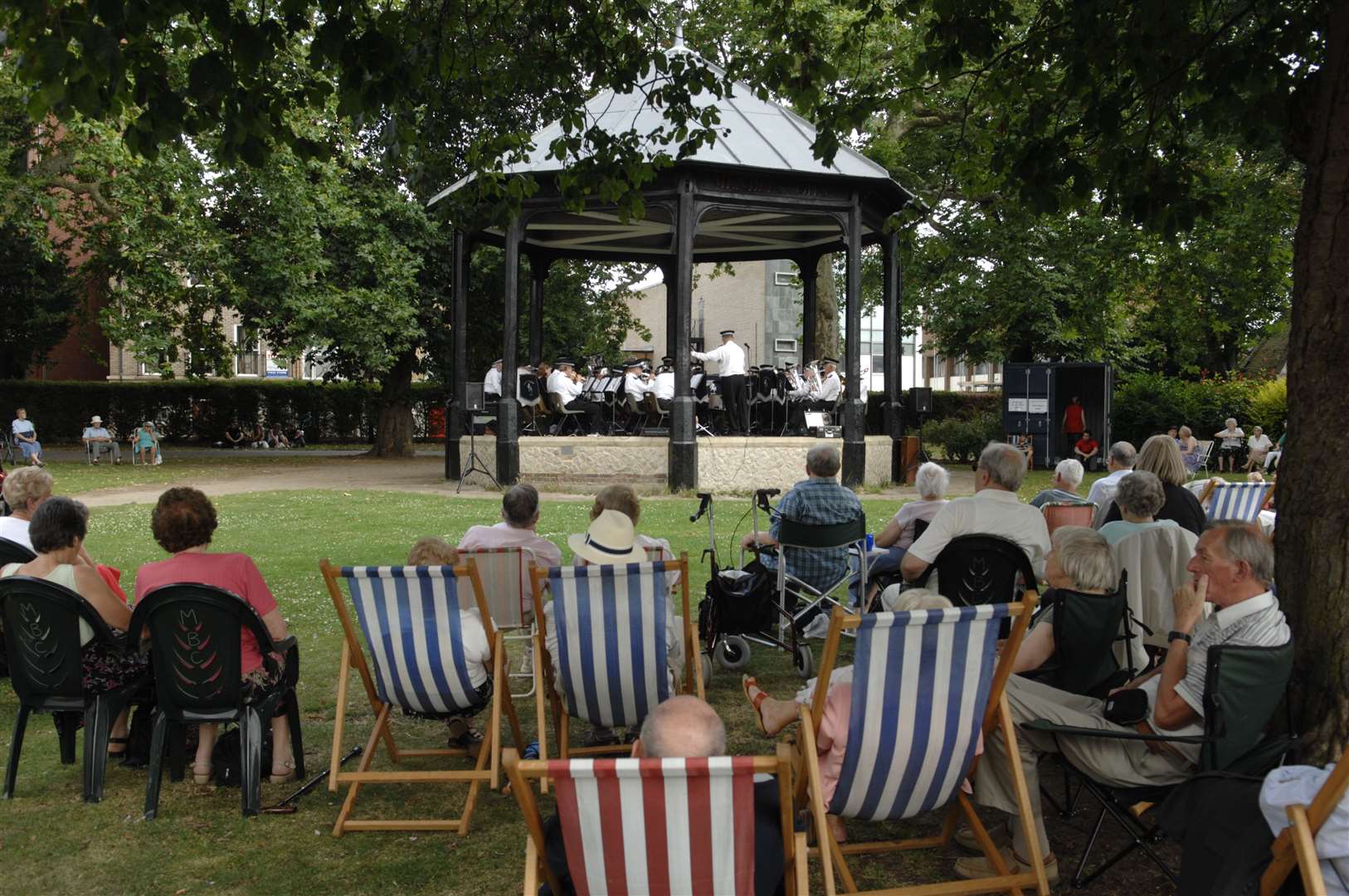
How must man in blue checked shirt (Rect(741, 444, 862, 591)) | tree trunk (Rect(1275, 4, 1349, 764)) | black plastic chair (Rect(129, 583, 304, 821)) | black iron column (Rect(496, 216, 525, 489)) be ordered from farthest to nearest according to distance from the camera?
black iron column (Rect(496, 216, 525, 489)) < man in blue checked shirt (Rect(741, 444, 862, 591)) < black plastic chair (Rect(129, 583, 304, 821)) < tree trunk (Rect(1275, 4, 1349, 764))

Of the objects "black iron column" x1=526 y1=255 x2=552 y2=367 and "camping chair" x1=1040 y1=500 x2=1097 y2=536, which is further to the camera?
"black iron column" x1=526 y1=255 x2=552 y2=367

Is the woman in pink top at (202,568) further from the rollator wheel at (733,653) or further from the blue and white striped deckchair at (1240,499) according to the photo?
the blue and white striped deckchair at (1240,499)

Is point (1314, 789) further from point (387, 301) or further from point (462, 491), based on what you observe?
point (387, 301)

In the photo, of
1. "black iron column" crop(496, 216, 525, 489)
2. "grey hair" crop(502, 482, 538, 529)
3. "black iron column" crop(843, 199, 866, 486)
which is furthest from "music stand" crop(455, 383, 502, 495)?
"grey hair" crop(502, 482, 538, 529)

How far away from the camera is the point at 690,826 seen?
100.0 inches

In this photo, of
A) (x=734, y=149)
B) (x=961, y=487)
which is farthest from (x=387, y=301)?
(x=961, y=487)

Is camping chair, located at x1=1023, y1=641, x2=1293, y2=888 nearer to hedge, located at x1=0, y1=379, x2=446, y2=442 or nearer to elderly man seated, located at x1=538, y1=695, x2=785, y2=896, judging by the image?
elderly man seated, located at x1=538, y1=695, x2=785, y2=896

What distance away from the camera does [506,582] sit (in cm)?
575

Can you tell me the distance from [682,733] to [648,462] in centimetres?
1579

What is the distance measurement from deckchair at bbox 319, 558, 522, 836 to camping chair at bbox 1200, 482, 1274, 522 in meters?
6.72

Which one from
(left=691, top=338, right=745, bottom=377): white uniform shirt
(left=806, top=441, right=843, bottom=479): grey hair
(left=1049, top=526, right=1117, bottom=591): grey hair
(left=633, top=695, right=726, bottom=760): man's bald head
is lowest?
(left=633, top=695, right=726, bottom=760): man's bald head

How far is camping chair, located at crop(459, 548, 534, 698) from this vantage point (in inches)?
225

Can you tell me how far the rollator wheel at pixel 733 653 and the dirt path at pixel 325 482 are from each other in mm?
10568

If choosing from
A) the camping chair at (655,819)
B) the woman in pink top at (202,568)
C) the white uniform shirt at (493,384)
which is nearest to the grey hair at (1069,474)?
the woman in pink top at (202,568)
